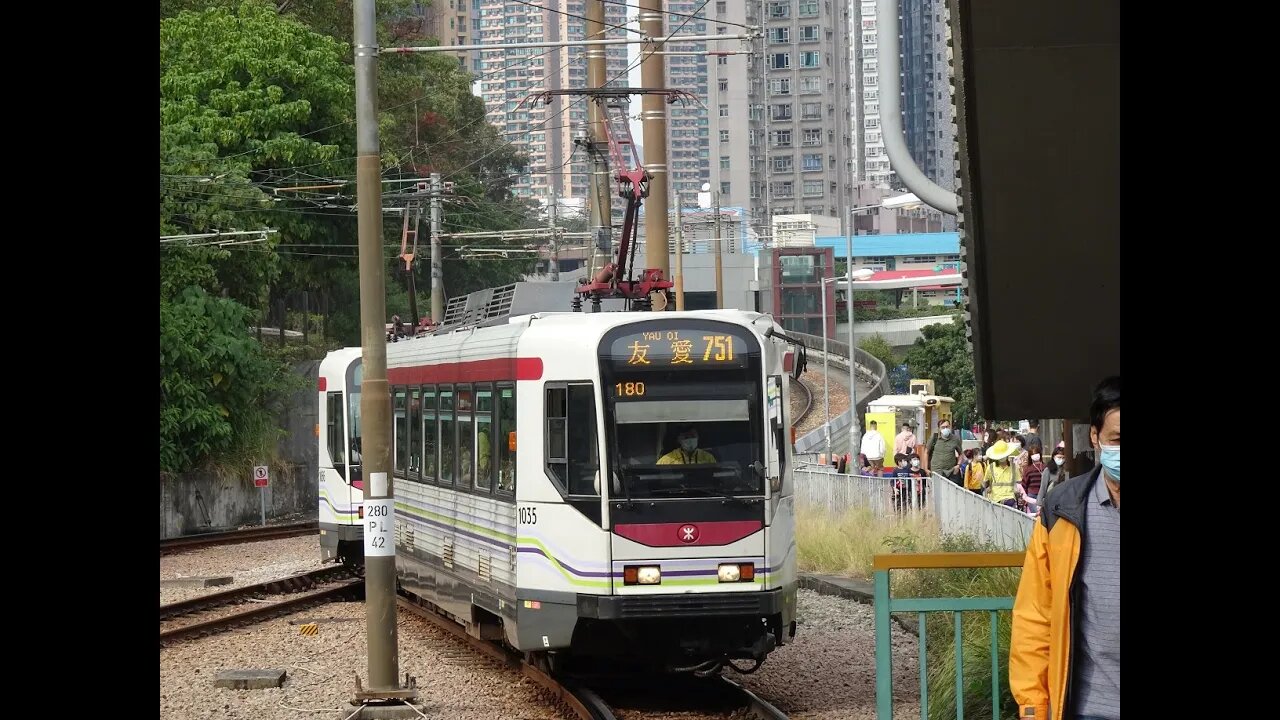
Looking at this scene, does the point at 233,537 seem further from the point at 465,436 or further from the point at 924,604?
the point at 924,604

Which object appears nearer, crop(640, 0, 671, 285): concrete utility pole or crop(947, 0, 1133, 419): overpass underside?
crop(947, 0, 1133, 419): overpass underside

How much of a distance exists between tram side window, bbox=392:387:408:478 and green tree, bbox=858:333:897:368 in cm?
7192

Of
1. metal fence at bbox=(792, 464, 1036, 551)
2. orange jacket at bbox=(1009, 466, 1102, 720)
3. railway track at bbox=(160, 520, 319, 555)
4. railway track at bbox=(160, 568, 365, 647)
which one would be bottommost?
railway track at bbox=(160, 520, 319, 555)

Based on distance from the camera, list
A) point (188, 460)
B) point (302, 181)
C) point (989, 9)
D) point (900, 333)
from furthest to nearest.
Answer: point (900, 333), point (302, 181), point (188, 460), point (989, 9)

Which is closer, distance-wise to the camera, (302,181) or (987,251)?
(987,251)

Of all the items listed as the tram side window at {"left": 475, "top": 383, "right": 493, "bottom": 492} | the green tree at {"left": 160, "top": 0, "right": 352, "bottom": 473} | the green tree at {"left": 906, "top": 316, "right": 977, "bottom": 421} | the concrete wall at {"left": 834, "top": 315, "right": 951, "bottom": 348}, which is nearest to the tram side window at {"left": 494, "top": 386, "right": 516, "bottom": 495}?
the tram side window at {"left": 475, "top": 383, "right": 493, "bottom": 492}

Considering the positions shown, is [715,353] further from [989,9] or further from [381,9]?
[381,9]

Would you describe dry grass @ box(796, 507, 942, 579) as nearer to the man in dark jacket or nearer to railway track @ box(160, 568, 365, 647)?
the man in dark jacket

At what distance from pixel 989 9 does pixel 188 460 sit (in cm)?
3315

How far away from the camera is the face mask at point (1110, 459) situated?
4633 millimetres

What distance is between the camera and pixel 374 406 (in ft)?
41.1

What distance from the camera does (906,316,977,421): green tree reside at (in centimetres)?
6881
